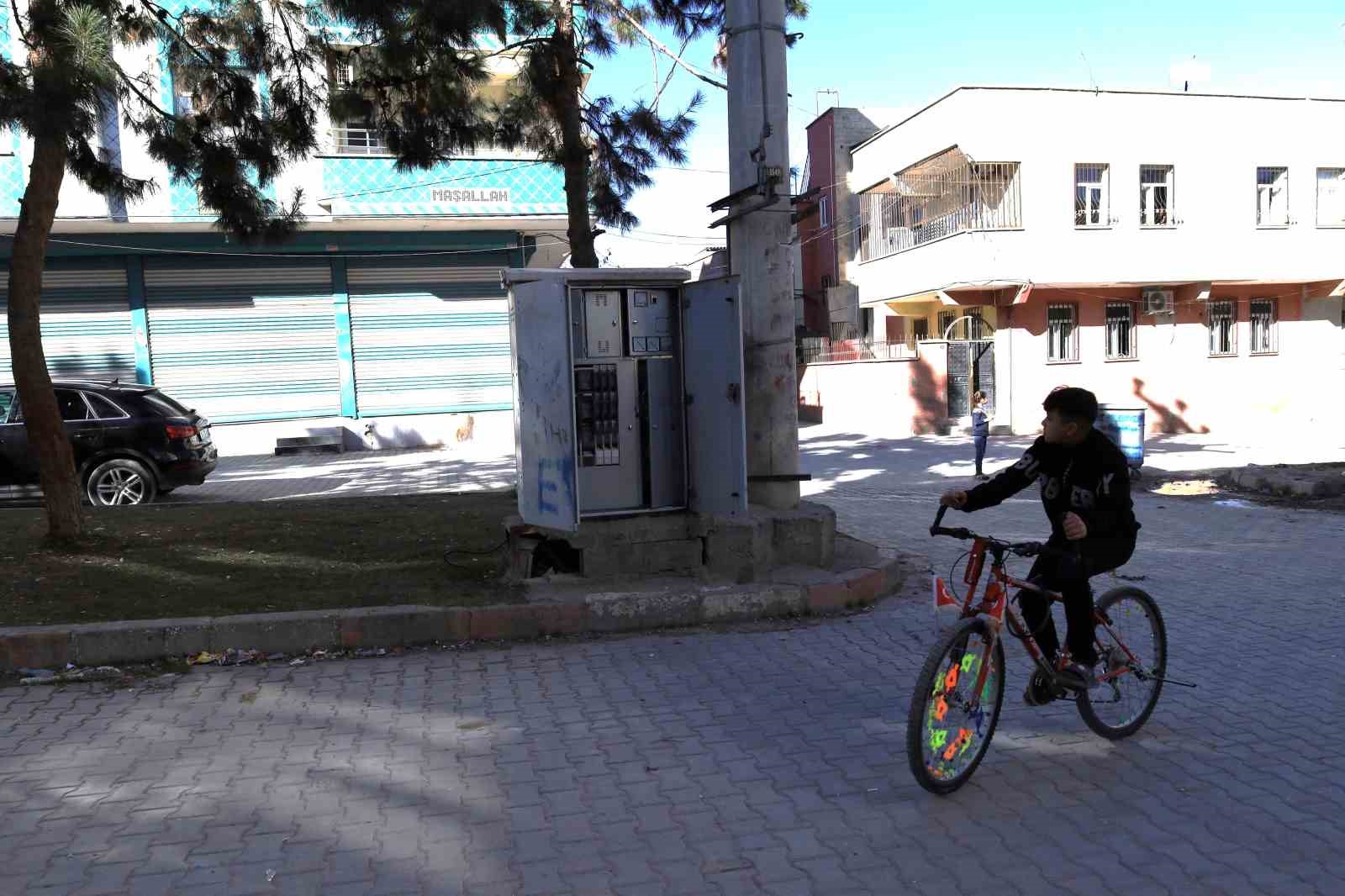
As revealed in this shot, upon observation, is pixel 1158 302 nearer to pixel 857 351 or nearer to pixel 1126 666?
pixel 857 351

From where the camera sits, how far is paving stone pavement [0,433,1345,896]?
3424 mm

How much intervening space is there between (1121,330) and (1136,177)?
3.65 meters

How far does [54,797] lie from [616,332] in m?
4.44

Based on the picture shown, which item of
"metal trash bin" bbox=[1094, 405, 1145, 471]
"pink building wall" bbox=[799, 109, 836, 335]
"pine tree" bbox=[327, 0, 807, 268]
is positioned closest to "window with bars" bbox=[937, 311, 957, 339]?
"pink building wall" bbox=[799, 109, 836, 335]

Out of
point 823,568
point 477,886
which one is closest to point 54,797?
point 477,886

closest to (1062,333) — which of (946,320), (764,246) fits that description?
(946,320)

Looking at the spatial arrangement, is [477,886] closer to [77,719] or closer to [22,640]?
[77,719]

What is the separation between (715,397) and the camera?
7.14 m

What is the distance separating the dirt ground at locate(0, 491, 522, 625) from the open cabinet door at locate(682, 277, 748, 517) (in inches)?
62.2

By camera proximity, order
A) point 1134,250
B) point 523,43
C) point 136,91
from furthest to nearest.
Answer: point 1134,250 < point 523,43 < point 136,91

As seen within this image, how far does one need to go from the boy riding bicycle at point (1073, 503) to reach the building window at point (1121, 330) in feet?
74.6

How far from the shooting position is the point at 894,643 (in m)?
6.23

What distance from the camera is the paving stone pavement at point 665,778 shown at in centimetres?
342

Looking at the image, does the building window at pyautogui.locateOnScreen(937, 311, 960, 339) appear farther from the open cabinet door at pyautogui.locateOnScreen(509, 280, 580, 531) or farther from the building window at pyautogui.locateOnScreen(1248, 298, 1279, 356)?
the open cabinet door at pyautogui.locateOnScreen(509, 280, 580, 531)
